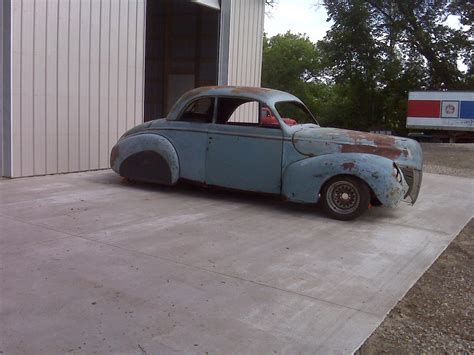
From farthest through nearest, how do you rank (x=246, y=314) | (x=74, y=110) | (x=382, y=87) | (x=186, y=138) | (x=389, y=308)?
(x=382, y=87) → (x=74, y=110) → (x=186, y=138) → (x=389, y=308) → (x=246, y=314)

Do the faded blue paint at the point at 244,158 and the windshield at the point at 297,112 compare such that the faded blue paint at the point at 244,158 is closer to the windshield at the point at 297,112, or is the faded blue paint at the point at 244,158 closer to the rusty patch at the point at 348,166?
the windshield at the point at 297,112

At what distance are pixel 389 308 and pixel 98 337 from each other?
7.50 ft

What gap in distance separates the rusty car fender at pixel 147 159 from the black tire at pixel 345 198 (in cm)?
250

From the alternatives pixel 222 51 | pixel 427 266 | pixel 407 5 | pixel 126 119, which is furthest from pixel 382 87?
pixel 427 266

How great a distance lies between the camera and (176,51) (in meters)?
18.5

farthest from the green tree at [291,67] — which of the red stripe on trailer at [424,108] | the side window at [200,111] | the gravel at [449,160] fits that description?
the side window at [200,111]

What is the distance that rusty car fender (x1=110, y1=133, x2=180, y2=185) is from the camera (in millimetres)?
8352

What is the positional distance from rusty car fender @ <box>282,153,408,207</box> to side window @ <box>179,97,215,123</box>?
67.5 inches

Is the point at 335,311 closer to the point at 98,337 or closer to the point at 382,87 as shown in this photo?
the point at 98,337

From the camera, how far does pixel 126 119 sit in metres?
11.1

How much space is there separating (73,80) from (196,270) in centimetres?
630

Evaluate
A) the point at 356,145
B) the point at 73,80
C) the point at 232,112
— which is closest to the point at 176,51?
the point at 73,80

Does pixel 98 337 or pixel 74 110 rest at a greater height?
pixel 74 110

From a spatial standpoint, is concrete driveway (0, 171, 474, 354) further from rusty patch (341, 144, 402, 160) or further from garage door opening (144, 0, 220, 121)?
garage door opening (144, 0, 220, 121)
